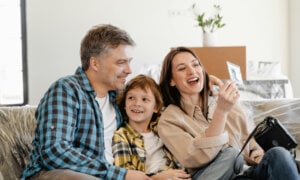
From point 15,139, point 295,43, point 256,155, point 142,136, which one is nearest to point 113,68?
point 142,136

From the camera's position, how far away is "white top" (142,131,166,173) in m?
1.47

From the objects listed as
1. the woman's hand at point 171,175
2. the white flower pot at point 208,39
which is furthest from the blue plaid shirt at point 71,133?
the white flower pot at point 208,39

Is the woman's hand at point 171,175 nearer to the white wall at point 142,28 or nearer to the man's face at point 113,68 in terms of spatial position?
the man's face at point 113,68

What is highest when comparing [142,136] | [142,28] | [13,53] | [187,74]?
[142,28]

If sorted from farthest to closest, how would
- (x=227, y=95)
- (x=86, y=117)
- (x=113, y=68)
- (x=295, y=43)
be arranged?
(x=295, y=43) → (x=113, y=68) → (x=86, y=117) → (x=227, y=95)

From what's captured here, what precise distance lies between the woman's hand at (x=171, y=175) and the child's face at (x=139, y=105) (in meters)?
0.26

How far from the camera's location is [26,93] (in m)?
3.66

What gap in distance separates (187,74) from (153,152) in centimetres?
34

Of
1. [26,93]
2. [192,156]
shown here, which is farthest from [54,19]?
[192,156]

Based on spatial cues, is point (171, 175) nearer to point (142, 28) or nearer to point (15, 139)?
point (15, 139)

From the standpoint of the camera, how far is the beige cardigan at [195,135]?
4.37ft

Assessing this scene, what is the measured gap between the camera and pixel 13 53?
3.64 meters

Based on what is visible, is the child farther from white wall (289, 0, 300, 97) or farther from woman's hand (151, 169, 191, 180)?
white wall (289, 0, 300, 97)

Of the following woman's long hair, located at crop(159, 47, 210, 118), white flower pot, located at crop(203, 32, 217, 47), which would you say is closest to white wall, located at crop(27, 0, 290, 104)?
white flower pot, located at crop(203, 32, 217, 47)
